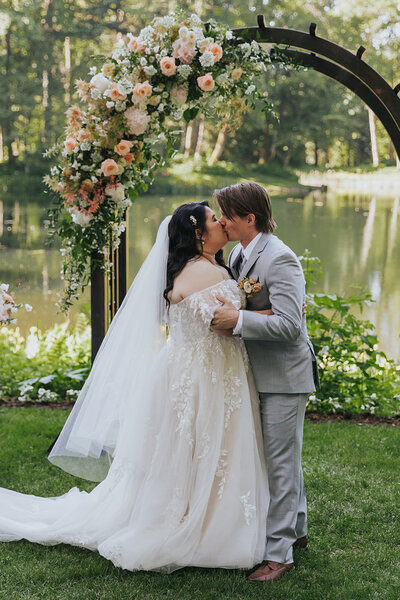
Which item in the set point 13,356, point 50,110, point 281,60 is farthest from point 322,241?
point 281,60

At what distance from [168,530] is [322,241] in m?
15.0

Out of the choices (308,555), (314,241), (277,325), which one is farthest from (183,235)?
(314,241)

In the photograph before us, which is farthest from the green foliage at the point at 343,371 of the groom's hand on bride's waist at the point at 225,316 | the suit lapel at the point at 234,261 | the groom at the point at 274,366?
the groom's hand on bride's waist at the point at 225,316

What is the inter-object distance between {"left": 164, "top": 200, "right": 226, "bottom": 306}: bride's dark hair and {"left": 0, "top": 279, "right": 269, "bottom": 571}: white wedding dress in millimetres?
199

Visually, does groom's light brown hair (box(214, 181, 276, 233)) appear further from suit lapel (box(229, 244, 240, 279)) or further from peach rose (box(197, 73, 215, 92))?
peach rose (box(197, 73, 215, 92))

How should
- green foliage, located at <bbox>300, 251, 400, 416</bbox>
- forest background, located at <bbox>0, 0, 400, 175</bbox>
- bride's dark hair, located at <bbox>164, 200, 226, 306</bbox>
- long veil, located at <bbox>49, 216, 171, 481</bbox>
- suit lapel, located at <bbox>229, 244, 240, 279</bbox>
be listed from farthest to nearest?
forest background, located at <bbox>0, 0, 400, 175</bbox>
green foliage, located at <bbox>300, 251, 400, 416</bbox>
suit lapel, located at <bbox>229, 244, 240, 279</bbox>
long veil, located at <bbox>49, 216, 171, 481</bbox>
bride's dark hair, located at <bbox>164, 200, 226, 306</bbox>

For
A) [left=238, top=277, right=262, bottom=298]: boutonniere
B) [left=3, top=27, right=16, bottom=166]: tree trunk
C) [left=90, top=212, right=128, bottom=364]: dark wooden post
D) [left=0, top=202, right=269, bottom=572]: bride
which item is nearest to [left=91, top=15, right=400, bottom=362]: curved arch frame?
[left=90, top=212, right=128, bottom=364]: dark wooden post

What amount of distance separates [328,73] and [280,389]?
257 centimetres

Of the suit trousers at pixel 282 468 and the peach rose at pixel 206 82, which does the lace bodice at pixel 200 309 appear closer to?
the suit trousers at pixel 282 468

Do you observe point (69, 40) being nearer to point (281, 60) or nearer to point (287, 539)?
point (281, 60)

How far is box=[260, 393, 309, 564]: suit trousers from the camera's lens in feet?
10.1

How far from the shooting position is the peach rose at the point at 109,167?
3.91m

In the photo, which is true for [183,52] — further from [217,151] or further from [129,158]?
[217,151]

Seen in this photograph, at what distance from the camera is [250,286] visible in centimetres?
305
